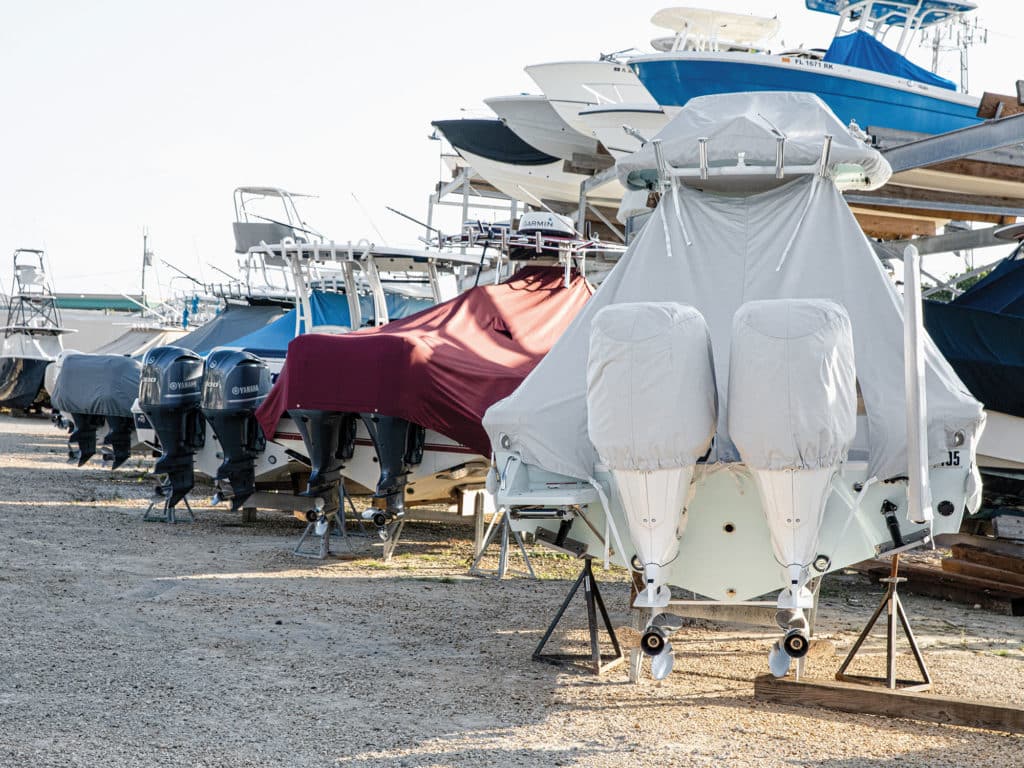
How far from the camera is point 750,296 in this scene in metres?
5.92

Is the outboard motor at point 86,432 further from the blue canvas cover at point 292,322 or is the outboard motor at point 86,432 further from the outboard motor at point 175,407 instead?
the outboard motor at point 175,407

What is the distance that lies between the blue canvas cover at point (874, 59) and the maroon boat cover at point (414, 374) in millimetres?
8175

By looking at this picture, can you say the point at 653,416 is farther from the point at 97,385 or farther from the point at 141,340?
the point at 141,340

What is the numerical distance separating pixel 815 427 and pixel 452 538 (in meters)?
7.02

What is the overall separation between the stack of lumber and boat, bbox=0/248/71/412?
23227 millimetres

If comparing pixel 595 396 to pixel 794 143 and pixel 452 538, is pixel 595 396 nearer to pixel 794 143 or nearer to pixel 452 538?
pixel 794 143

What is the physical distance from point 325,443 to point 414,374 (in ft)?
3.26

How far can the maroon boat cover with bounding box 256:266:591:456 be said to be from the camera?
864 centimetres

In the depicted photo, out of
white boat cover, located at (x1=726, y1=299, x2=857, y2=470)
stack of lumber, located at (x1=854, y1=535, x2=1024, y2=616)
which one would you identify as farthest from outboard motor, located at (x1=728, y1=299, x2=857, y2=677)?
stack of lumber, located at (x1=854, y1=535, x2=1024, y2=616)

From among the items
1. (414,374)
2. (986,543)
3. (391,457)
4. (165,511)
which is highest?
(414,374)

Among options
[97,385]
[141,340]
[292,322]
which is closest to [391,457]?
[292,322]

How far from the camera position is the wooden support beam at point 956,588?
800 cm

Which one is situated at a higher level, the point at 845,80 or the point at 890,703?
the point at 845,80

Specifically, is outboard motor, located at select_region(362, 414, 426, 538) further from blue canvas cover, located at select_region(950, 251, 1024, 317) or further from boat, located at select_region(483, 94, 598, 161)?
boat, located at select_region(483, 94, 598, 161)
